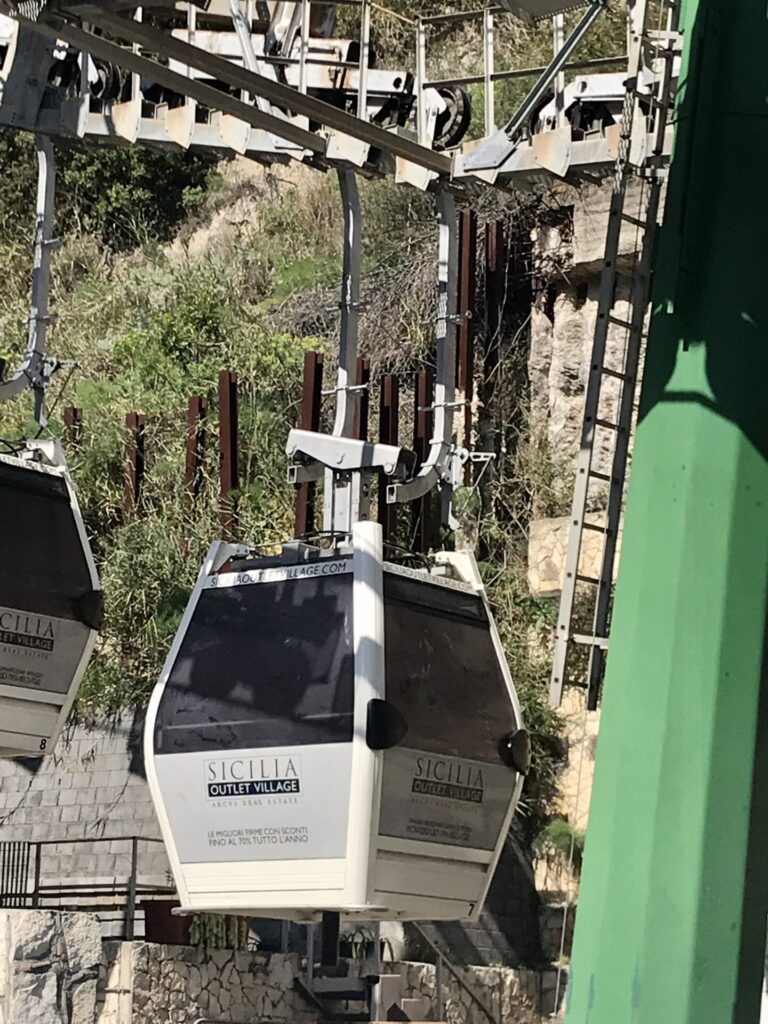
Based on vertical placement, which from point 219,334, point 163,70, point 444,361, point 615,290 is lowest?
point 615,290

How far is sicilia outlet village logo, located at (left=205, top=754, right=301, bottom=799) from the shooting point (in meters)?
7.54

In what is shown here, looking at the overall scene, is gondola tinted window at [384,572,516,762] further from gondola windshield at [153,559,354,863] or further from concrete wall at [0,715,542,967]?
concrete wall at [0,715,542,967]

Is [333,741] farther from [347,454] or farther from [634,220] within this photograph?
[634,220]

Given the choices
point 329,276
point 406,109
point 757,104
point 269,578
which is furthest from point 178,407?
point 757,104

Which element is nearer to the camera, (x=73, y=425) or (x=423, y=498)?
(x=423, y=498)

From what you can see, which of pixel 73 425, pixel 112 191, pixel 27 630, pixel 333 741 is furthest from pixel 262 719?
pixel 112 191

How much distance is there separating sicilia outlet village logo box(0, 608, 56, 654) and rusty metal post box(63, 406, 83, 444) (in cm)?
729

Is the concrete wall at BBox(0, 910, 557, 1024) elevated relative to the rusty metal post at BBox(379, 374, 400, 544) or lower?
lower

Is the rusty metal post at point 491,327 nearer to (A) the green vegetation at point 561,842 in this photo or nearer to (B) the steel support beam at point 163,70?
(A) the green vegetation at point 561,842

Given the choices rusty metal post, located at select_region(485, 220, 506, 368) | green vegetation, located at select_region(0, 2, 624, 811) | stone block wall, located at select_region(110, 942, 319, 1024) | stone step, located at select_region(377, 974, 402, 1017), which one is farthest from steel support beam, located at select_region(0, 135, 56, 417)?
rusty metal post, located at select_region(485, 220, 506, 368)

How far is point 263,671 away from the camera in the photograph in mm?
7766

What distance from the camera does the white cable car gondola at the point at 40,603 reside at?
28.6 feet

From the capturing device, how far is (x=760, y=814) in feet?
15.4

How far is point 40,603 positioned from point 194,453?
6.49 m
